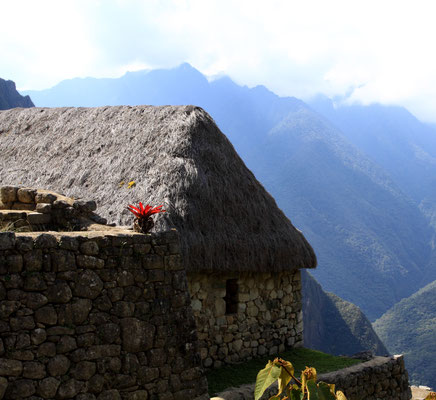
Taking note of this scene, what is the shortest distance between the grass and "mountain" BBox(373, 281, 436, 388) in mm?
23100

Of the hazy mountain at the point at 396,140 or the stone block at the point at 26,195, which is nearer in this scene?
the stone block at the point at 26,195

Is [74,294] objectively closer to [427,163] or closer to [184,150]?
[184,150]

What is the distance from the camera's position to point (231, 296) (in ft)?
27.2

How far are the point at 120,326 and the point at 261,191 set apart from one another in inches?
208

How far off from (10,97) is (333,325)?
922 inches

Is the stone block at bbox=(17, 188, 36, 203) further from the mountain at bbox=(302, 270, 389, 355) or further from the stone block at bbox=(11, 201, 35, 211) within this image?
the mountain at bbox=(302, 270, 389, 355)

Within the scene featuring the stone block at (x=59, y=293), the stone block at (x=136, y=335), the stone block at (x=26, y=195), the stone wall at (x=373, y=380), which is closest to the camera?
the stone block at (x=59, y=293)

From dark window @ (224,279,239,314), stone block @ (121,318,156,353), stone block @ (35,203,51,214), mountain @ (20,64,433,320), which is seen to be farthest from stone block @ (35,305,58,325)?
mountain @ (20,64,433,320)

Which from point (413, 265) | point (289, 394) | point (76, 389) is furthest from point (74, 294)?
point (413, 265)

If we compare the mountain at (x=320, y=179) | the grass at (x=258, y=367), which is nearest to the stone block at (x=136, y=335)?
the grass at (x=258, y=367)

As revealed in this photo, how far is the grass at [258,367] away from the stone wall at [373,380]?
225 mm

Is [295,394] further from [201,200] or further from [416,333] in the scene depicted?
[416,333]

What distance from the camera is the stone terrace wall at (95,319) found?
12.7 feet

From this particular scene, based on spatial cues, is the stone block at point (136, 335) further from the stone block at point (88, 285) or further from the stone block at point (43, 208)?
the stone block at point (43, 208)
